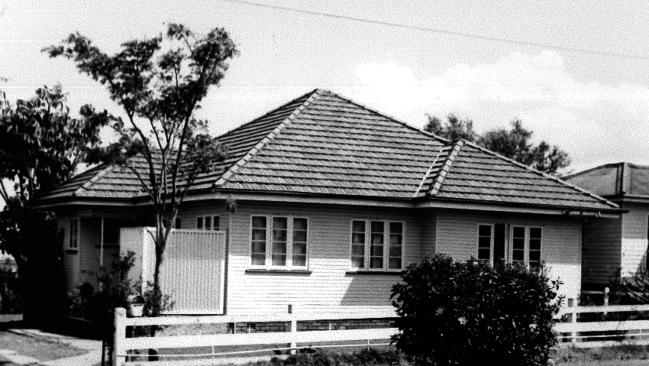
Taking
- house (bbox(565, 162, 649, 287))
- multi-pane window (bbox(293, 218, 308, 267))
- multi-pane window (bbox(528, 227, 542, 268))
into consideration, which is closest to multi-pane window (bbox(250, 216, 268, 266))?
multi-pane window (bbox(293, 218, 308, 267))

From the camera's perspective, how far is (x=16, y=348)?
22.4 meters

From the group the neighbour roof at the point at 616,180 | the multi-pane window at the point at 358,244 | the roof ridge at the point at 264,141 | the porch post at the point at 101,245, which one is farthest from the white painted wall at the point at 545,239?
the porch post at the point at 101,245

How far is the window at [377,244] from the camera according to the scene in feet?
83.7

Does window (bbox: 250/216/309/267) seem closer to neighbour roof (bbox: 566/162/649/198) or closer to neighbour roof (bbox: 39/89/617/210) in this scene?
neighbour roof (bbox: 39/89/617/210)

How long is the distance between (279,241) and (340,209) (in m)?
1.93

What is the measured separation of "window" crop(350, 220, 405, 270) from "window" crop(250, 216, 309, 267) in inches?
59.7

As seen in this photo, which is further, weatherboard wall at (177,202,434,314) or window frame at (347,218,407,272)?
window frame at (347,218,407,272)

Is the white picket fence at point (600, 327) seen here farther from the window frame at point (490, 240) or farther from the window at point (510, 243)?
the window frame at point (490, 240)

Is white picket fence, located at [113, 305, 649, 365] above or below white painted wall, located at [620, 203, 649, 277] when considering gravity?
below

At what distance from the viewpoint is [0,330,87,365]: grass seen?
68.1 ft

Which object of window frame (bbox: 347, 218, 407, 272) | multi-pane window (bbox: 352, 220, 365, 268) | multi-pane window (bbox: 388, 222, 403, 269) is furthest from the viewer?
multi-pane window (bbox: 388, 222, 403, 269)

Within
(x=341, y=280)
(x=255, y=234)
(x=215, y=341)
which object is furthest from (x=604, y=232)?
(x=215, y=341)

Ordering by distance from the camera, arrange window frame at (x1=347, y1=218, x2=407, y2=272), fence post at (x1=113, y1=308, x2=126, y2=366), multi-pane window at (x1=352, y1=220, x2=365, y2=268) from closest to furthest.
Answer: fence post at (x1=113, y1=308, x2=126, y2=366), window frame at (x1=347, y1=218, x2=407, y2=272), multi-pane window at (x1=352, y1=220, x2=365, y2=268)

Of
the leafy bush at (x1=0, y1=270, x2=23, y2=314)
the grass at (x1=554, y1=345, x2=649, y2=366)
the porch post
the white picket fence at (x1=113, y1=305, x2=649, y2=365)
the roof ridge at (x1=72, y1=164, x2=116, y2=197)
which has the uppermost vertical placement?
the roof ridge at (x1=72, y1=164, x2=116, y2=197)
